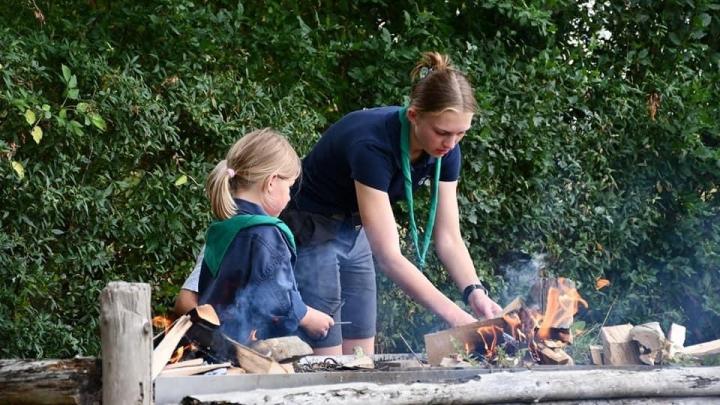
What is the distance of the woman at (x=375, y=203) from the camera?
455 centimetres

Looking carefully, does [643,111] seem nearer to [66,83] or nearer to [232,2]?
[232,2]

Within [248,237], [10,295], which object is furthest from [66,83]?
[248,237]

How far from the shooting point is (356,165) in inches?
180

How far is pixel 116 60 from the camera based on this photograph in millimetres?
6234

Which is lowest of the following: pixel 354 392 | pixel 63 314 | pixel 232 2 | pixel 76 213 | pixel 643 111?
pixel 354 392

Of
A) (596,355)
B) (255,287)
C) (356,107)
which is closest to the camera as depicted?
(255,287)

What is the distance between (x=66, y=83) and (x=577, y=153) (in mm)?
3342

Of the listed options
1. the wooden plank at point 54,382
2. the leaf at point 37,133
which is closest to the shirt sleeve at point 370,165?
the wooden plank at point 54,382

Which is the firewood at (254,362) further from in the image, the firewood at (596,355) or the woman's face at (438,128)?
the firewood at (596,355)

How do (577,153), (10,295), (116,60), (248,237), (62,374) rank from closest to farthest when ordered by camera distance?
1. (62,374)
2. (248,237)
3. (10,295)
4. (116,60)
5. (577,153)

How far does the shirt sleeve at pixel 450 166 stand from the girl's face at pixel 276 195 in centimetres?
75

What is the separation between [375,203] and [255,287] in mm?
633

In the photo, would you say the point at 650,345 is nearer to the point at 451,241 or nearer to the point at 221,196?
the point at 451,241

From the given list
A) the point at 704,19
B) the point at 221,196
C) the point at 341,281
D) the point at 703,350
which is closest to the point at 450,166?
the point at 341,281
